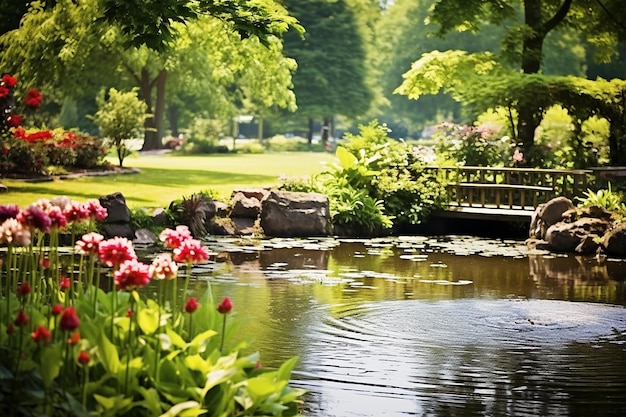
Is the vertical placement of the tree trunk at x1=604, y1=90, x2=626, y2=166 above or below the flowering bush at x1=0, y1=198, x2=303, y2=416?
above

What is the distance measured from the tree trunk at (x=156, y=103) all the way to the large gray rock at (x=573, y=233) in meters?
27.7

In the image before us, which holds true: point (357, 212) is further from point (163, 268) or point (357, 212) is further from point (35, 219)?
point (35, 219)

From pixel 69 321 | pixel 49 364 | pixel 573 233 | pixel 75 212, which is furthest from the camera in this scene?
pixel 573 233

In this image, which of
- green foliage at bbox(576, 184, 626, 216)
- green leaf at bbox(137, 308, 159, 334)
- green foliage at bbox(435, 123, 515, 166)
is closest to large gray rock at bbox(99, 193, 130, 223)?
green foliage at bbox(576, 184, 626, 216)

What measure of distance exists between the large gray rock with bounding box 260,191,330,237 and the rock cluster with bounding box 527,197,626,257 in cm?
381

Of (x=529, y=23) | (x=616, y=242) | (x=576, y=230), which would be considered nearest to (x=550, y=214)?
(x=576, y=230)

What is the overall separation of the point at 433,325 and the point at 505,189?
1261 centimetres

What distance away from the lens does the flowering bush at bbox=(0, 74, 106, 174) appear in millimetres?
23567

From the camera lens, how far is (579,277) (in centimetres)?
1611

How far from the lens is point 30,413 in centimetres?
558

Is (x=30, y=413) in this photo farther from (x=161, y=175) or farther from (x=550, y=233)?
(x=161, y=175)

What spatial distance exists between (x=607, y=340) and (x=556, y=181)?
1333 cm

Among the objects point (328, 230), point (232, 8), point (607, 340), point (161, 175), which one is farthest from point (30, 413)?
point (161, 175)

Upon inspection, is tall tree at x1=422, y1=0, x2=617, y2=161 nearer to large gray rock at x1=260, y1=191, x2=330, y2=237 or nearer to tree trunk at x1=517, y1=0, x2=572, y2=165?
tree trunk at x1=517, y1=0, x2=572, y2=165
